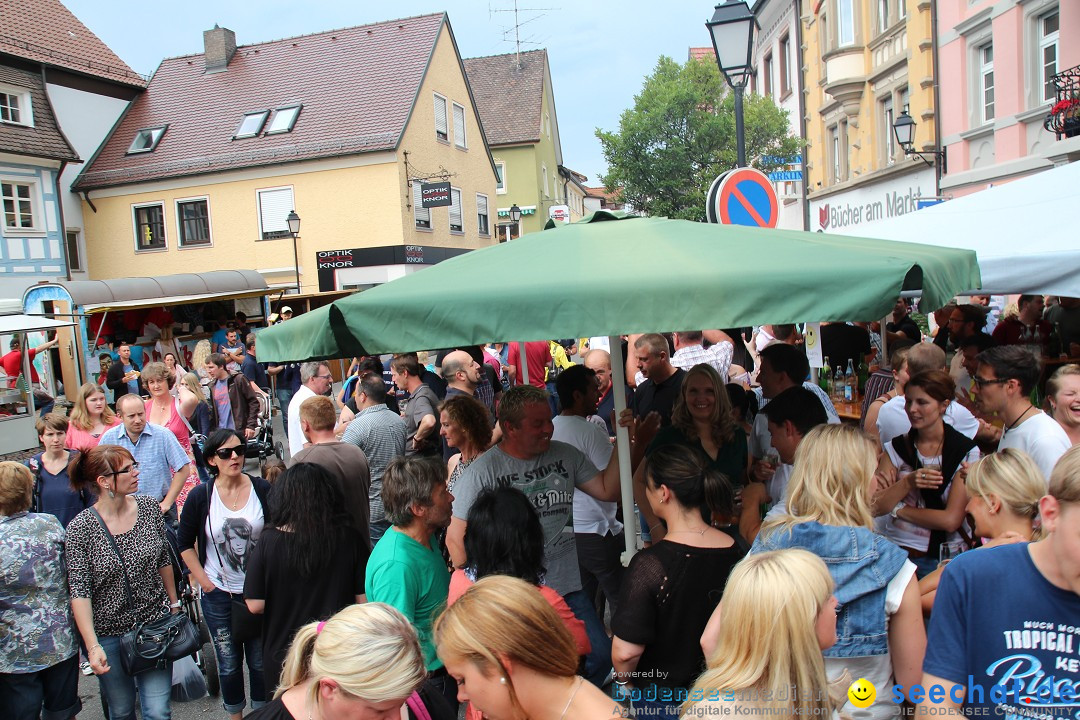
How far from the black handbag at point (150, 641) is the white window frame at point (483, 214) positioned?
99.8 ft

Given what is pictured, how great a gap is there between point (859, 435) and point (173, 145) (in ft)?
97.2

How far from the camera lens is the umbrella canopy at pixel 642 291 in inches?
107

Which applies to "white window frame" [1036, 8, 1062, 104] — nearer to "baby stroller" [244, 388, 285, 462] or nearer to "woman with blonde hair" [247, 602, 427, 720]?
"baby stroller" [244, 388, 285, 462]

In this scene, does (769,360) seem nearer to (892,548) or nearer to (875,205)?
(892,548)

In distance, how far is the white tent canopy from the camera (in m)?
4.50

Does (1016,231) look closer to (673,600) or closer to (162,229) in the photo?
(673,600)

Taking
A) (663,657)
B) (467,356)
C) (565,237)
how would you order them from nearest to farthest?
1. (663,657)
2. (565,237)
3. (467,356)

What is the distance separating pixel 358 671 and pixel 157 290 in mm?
18649

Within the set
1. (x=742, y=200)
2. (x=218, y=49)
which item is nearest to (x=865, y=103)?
(x=742, y=200)

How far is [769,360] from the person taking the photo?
199 inches

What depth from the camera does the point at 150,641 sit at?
405 cm

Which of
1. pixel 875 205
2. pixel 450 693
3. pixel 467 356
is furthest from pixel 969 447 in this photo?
pixel 875 205

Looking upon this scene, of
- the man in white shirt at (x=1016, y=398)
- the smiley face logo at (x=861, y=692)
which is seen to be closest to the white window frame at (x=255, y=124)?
the man in white shirt at (x=1016, y=398)

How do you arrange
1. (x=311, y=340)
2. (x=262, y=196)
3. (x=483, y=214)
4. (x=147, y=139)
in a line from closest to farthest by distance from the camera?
(x=311, y=340)
(x=262, y=196)
(x=147, y=139)
(x=483, y=214)
